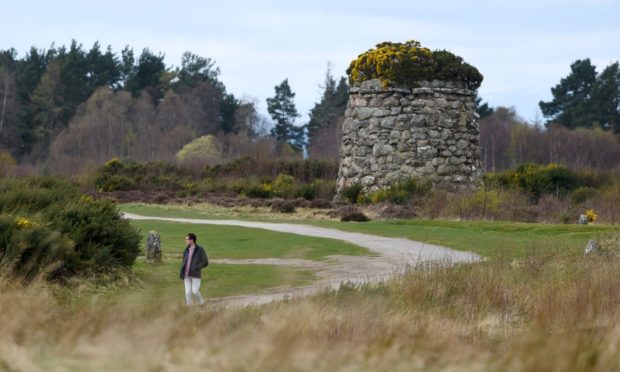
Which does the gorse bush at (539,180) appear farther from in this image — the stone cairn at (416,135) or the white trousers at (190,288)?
the white trousers at (190,288)

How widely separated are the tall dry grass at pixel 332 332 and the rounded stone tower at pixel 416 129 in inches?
958

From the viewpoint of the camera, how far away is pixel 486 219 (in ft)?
107

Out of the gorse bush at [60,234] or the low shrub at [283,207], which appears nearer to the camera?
the gorse bush at [60,234]

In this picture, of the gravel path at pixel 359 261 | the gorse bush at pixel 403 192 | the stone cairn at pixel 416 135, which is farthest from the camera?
the stone cairn at pixel 416 135

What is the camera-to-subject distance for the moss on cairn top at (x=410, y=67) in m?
39.0

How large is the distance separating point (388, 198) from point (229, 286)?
1876 cm

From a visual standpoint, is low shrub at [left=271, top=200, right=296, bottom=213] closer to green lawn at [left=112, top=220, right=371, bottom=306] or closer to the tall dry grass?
green lawn at [left=112, top=220, right=371, bottom=306]

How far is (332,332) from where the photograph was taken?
10156 millimetres

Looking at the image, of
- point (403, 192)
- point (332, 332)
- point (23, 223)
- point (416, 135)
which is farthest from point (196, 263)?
point (416, 135)

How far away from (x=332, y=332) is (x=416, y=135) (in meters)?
29.0

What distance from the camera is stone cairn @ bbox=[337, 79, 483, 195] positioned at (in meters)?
38.7

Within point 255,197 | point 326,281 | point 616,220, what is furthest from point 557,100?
point 326,281

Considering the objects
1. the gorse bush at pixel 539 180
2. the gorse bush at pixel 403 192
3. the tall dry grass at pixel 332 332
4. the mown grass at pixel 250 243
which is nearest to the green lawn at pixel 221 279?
the mown grass at pixel 250 243

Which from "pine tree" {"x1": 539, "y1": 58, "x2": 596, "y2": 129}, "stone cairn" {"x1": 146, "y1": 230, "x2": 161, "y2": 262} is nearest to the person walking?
"stone cairn" {"x1": 146, "y1": 230, "x2": 161, "y2": 262}
